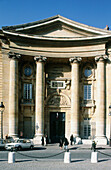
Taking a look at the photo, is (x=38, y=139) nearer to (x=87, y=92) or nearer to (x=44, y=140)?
(x=44, y=140)

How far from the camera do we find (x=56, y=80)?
43.2 meters

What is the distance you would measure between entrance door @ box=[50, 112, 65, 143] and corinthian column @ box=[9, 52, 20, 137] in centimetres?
593

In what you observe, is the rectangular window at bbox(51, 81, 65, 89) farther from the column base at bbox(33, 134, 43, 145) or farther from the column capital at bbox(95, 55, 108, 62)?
the column base at bbox(33, 134, 43, 145)

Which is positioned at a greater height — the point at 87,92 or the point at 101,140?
the point at 87,92

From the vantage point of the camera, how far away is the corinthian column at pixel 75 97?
40156 mm

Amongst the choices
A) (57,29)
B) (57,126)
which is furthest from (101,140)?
(57,29)

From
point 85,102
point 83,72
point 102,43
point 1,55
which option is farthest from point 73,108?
point 1,55

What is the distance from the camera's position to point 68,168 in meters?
20.2

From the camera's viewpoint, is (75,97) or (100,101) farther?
(75,97)

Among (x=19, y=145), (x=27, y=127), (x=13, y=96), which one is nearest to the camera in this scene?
(x=19, y=145)

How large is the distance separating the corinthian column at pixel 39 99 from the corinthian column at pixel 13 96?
9.34 ft

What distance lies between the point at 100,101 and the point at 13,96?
462 inches

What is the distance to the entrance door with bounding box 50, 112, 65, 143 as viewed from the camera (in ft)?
139

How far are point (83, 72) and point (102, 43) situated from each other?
203 inches
